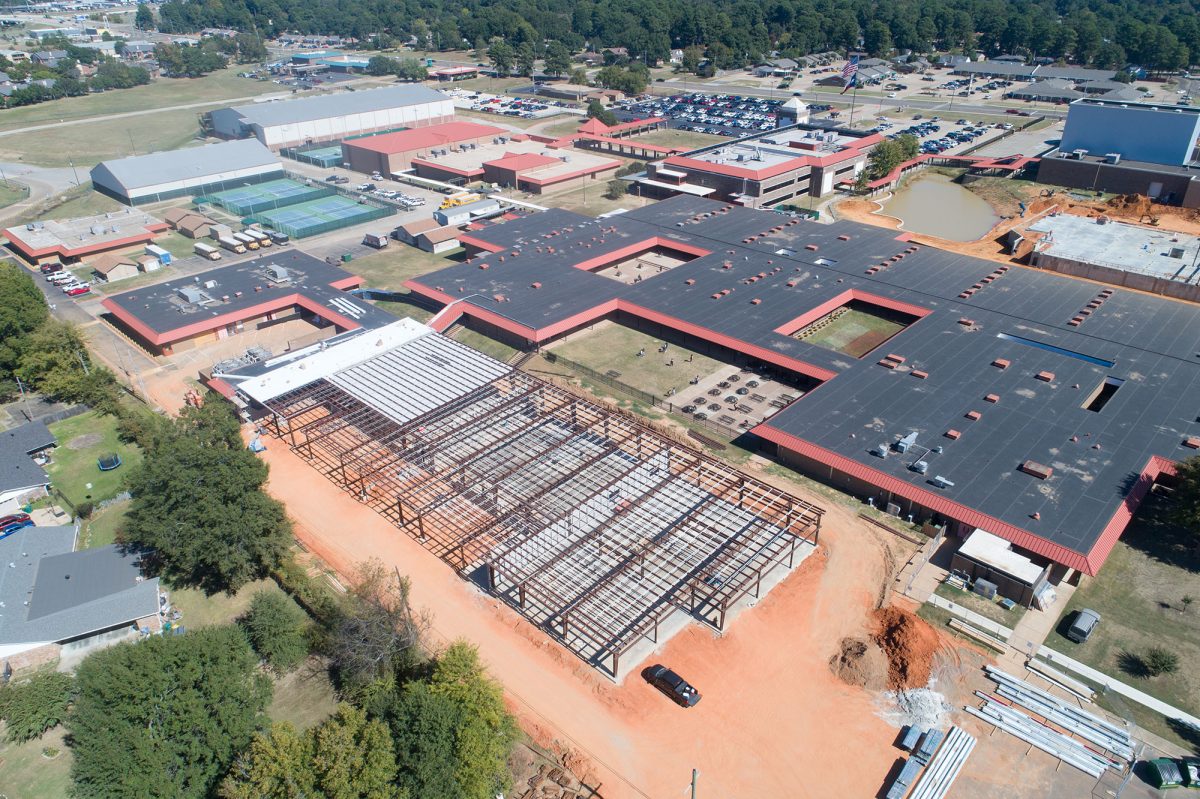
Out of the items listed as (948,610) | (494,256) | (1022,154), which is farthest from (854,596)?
(1022,154)

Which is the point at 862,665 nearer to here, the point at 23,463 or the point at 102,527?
the point at 102,527

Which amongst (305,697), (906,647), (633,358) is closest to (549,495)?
(305,697)

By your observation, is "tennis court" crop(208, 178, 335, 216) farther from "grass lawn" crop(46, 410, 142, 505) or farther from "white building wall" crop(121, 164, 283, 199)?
"grass lawn" crop(46, 410, 142, 505)

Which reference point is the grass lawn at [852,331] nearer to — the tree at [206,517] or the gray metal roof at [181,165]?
the tree at [206,517]

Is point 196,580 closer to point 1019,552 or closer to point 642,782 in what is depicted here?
point 642,782

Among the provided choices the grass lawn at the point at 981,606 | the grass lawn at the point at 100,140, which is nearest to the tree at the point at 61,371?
the grass lawn at the point at 981,606
